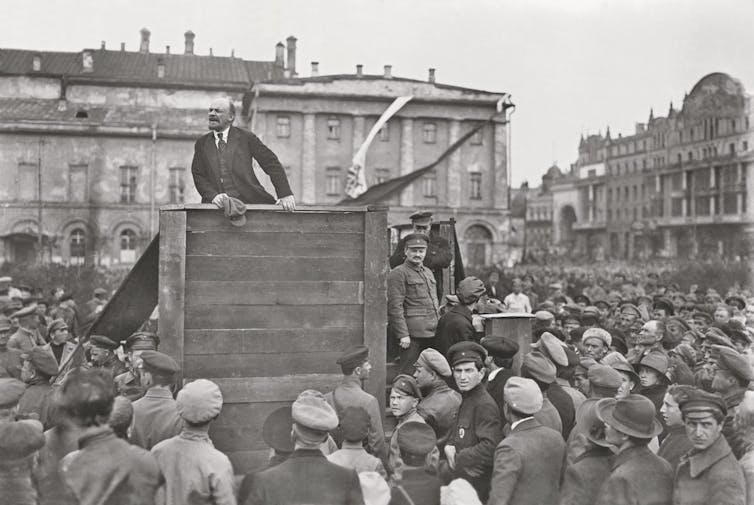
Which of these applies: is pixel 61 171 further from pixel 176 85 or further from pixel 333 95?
pixel 333 95

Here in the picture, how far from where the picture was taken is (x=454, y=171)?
4478 cm

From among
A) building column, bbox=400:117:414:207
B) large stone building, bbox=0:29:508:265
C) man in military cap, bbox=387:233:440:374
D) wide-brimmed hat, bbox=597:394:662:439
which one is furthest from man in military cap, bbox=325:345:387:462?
building column, bbox=400:117:414:207

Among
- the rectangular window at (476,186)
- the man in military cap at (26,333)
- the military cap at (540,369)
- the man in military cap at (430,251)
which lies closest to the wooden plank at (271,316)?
the military cap at (540,369)

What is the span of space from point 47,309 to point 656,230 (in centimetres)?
6470

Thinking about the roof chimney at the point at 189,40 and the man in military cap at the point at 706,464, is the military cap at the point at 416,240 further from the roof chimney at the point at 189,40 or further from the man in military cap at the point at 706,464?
the roof chimney at the point at 189,40

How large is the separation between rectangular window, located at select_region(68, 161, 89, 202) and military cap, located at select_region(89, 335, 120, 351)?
40.2 meters

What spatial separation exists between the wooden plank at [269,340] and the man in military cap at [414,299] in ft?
3.46

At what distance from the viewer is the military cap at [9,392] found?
4.43 metres

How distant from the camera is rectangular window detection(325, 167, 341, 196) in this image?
43.8m

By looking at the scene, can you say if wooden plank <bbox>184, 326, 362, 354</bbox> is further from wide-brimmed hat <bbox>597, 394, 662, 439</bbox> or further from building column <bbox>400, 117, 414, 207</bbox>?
building column <bbox>400, 117, 414, 207</bbox>

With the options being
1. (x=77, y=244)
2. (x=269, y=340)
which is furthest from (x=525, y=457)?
(x=77, y=244)

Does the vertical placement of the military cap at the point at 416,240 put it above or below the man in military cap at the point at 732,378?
above

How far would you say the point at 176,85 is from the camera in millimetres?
51156

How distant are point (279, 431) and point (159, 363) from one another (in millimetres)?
884
